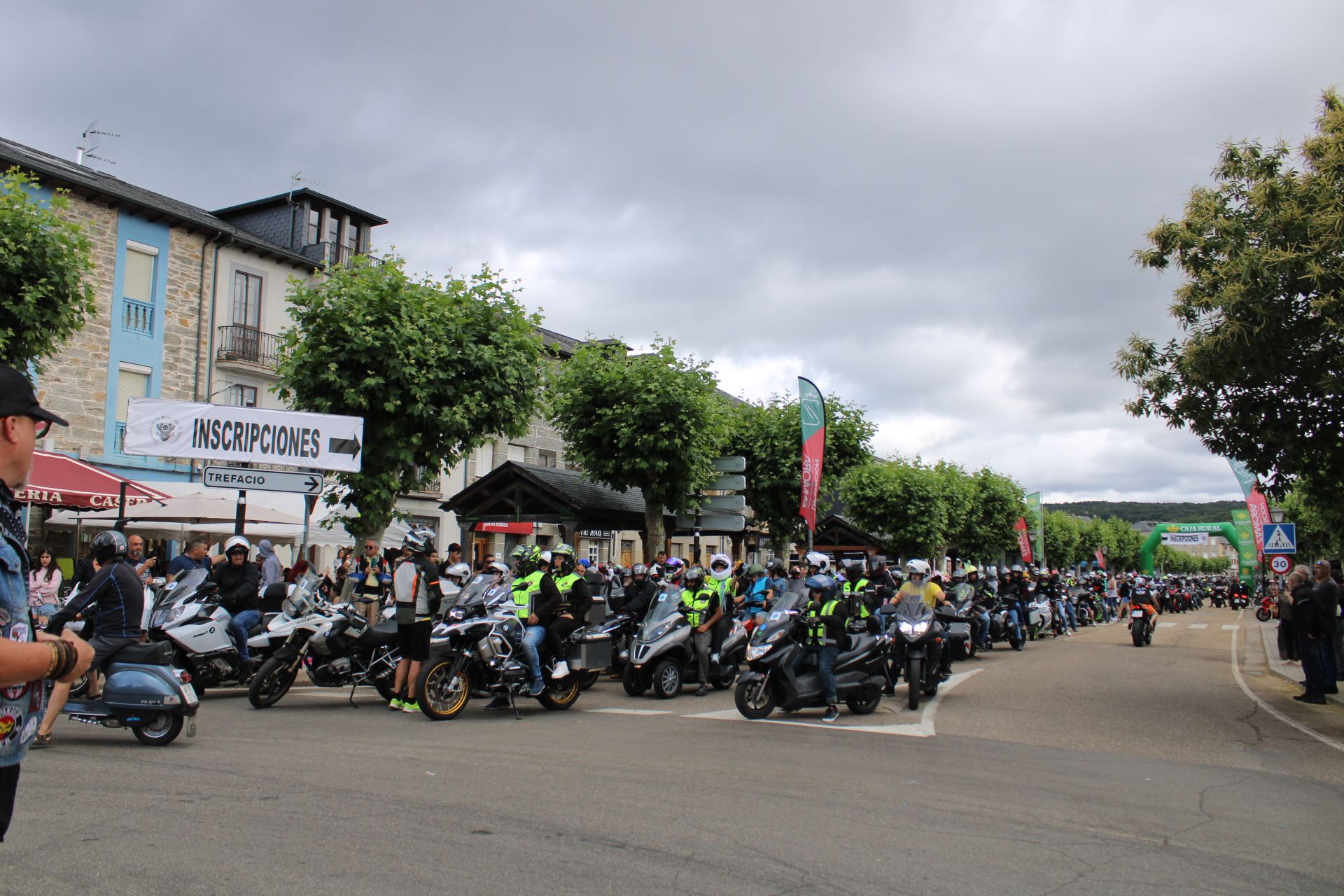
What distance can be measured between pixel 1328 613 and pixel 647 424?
15154 mm

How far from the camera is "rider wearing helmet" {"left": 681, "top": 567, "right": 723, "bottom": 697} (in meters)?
13.2

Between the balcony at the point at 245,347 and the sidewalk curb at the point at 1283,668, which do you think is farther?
the balcony at the point at 245,347

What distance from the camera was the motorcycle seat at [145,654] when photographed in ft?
26.8

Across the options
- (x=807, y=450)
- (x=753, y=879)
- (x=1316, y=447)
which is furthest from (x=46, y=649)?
(x=807, y=450)

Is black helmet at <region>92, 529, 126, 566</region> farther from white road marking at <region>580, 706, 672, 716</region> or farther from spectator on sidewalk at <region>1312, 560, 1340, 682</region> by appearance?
spectator on sidewalk at <region>1312, 560, 1340, 682</region>

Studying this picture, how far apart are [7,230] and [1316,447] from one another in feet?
60.8

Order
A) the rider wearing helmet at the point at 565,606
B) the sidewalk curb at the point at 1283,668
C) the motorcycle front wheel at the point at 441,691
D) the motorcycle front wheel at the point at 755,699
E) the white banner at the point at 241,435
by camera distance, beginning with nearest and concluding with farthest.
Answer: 1. the motorcycle front wheel at the point at 441,691
2. the motorcycle front wheel at the point at 755,699
3. the rider wearing helmet at the point at 565,606
4. the white banner at the point at 241,435
5. the sidewalk curb at the point at 1283,668

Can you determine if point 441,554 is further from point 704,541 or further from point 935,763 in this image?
point 935,763

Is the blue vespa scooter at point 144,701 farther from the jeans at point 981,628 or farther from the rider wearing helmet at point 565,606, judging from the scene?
the jeans at point 981,628

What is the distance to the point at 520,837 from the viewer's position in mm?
5504

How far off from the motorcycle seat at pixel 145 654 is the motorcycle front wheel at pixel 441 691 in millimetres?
2432

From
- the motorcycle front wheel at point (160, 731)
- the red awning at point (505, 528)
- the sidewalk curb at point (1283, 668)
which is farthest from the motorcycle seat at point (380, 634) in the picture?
the red awning at point (505, 528)

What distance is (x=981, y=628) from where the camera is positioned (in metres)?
20.4

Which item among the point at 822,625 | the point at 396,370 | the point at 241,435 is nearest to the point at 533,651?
the point at 822,625
